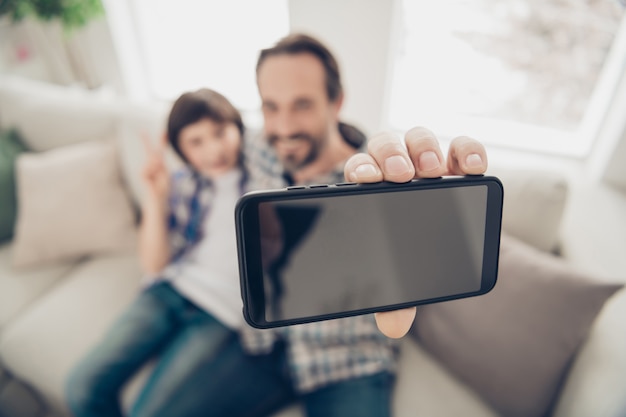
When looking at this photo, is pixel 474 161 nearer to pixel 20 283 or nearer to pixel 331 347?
pixel 331 347

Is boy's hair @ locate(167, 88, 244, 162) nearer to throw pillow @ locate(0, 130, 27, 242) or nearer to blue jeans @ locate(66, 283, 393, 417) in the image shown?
blue jeans @ locate(66, 283, 393, 417)

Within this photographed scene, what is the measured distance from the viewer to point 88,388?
0.86 m

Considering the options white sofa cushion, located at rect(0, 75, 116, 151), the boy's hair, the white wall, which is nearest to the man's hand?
the boy's hair

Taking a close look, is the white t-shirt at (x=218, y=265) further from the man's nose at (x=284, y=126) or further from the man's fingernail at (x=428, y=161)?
the man's fingernail at (x=428, y=161)

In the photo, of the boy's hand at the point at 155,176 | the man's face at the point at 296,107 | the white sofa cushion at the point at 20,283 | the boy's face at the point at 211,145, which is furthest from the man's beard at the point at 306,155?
the white sofa cushion at the point at 20,283

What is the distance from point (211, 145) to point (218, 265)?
33 centimetres

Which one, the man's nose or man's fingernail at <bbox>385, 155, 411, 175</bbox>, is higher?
man's fingernail at <bbox>385, 155, 411, 175</bbox>

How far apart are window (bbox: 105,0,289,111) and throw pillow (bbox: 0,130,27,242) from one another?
26.3 inches

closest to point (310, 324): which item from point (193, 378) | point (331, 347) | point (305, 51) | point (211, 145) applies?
point (331, 347)

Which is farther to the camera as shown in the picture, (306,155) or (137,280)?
(137,280)

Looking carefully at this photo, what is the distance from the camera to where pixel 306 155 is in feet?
3.21

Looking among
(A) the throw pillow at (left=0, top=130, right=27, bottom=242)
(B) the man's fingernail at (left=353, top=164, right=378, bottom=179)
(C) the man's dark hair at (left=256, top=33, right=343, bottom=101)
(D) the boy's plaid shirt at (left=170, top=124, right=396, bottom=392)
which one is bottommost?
(D) the boy's plaid shirt at (left=170, top=124, right=396, bottom=392)

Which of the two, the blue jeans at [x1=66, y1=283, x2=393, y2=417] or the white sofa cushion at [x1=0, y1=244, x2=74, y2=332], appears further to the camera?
the white sofa cushion at [x1=0, y1=244, x2=74, y2=332]

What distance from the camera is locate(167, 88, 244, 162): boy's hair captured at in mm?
923
